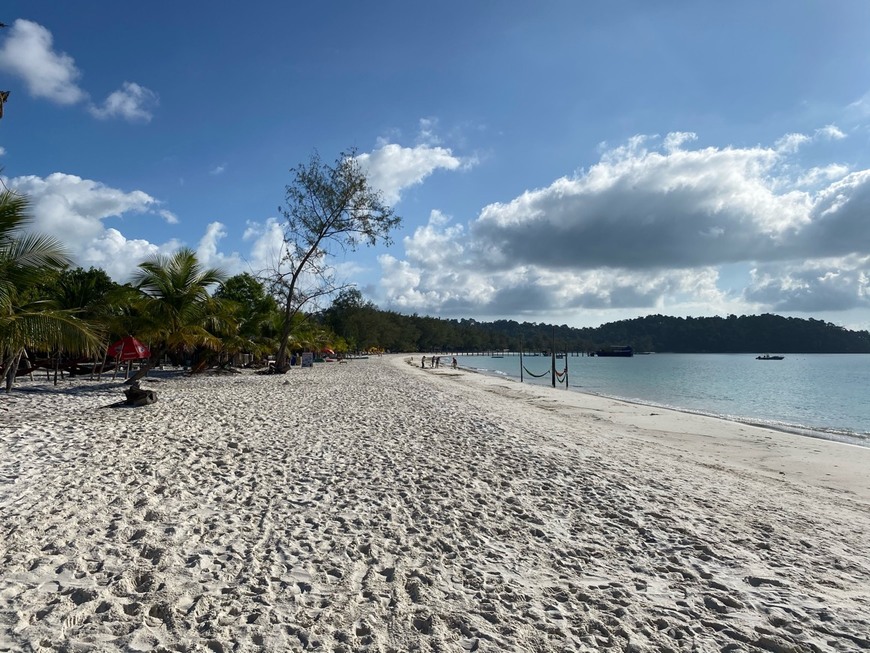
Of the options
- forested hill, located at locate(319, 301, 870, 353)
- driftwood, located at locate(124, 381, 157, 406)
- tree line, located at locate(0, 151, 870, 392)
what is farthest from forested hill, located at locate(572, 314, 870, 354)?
driftwood, located at locate(124, 381, 157, 406)

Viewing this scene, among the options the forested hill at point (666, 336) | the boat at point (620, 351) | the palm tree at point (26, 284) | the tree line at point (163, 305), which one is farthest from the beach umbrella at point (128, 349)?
the boat at point (620, 351)

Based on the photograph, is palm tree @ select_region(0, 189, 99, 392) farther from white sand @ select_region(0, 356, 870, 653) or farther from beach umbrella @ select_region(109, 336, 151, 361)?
beach umbrella @ select_region(109, 336, 151, 361)

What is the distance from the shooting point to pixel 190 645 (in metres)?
2.88

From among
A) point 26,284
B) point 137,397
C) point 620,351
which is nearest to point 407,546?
point 26,284

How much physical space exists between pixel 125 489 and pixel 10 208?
547 centimetres

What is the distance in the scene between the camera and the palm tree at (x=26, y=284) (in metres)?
8.29

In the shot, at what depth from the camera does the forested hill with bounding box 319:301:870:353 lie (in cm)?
11906

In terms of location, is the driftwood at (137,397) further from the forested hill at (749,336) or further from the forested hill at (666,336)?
the forested hill at (749,336)

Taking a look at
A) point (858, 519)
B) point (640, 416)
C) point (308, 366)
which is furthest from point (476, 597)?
point (308, 366)

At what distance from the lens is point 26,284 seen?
905 centimetres

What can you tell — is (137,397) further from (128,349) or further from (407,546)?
(407,546)

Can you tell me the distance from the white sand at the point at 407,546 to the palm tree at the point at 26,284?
5.08 ft

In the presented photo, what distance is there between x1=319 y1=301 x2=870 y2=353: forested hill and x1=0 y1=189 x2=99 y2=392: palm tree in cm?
8525

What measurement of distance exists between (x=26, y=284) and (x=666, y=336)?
17289cm
